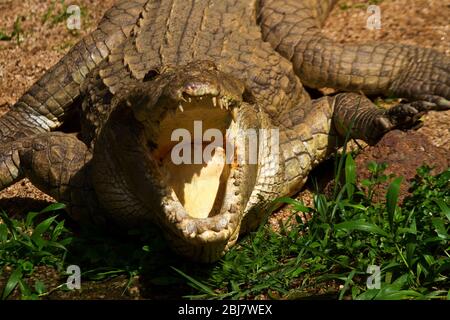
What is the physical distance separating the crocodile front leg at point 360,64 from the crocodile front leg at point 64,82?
3.22 feet

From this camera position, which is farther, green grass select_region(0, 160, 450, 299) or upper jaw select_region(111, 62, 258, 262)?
green grass select_region(0, 160, 450, 299)

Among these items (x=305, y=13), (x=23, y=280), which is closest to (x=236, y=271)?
(x=23, y=280)

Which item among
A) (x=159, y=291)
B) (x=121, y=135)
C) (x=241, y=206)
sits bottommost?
(x=159, y=291)

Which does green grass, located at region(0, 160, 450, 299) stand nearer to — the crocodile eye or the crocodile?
the crocodile

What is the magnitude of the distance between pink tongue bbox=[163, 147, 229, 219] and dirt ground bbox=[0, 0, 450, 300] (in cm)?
254

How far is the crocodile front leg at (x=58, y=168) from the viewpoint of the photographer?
448 cm

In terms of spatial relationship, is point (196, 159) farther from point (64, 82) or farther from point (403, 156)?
point (64, 82)

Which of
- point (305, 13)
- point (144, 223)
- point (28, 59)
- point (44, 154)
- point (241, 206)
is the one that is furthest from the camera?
point (28, 59)

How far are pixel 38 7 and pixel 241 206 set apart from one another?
397 centimetres

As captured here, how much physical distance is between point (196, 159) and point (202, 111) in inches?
13.2

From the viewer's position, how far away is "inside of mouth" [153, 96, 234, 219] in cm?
381

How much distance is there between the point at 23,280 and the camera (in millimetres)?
3922

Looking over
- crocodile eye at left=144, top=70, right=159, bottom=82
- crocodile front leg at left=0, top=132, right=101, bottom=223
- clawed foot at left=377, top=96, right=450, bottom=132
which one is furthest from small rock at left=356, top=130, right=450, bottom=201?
crocodile front leg at left=0, top=132, right=101, bottom=223
